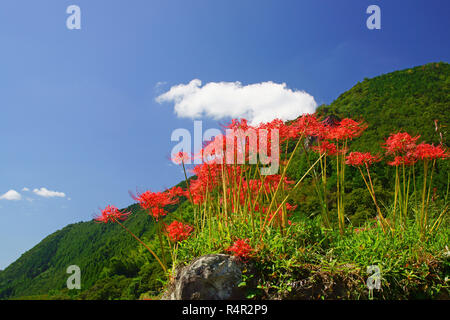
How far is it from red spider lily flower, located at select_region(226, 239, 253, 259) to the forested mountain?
11.2 ft

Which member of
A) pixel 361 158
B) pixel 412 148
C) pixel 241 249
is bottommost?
pixel 241 249

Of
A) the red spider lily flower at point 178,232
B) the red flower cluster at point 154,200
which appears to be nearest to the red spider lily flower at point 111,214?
the red flower cluster at point 154,200

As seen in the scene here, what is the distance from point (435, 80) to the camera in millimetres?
32656

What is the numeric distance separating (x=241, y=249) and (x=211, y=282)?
468 millimetres

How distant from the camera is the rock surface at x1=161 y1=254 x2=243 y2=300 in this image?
9.66ft

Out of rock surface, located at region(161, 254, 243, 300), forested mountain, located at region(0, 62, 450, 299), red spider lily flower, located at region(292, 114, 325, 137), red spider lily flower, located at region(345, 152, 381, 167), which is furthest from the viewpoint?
forested mountain, located at region(0, 62, 450, 299)

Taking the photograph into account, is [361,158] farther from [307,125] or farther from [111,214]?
[111,214]

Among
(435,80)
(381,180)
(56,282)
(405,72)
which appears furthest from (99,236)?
(405,72)

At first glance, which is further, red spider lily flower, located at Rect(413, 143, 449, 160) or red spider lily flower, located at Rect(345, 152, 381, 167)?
red spider lily flower, located at Rect(345, 152, 381, 167)

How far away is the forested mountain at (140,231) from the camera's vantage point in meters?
10.00

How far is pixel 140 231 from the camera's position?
15.4m

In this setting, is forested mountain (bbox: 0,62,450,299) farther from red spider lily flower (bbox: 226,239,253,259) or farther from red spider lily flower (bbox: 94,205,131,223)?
red spider lily flower (bbox: 94,205,131,223)

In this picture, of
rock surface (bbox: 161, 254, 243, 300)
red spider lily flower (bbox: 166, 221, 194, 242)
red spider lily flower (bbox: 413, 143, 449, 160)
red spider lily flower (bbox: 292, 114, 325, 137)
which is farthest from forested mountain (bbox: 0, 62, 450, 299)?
rock surface (bbox: 161, 254, 243, 300)

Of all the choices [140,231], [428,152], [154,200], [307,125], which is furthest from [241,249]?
[140,231]
